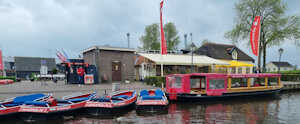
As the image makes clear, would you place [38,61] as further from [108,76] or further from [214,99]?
[214,99]

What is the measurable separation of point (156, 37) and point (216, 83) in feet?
103

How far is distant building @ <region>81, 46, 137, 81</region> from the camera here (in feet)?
78.0

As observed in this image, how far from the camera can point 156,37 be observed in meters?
45.2

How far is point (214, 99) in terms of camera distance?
49.8 ft

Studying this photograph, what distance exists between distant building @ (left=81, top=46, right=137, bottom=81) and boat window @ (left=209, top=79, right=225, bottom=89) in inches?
527

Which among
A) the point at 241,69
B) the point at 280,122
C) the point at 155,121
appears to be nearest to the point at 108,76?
the point at 155,121

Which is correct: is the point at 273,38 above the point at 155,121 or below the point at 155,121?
above

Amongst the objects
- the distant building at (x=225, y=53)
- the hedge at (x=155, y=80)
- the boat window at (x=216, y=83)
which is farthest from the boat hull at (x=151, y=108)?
the distant building at (x=225, y=53)

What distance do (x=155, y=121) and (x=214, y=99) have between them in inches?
303

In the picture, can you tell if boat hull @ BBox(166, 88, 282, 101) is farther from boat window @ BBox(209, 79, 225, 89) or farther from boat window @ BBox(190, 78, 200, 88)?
boat window @ BBox(190, 78, 200, 88)

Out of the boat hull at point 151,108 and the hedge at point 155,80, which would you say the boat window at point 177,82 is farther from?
the hedge at point 155,80

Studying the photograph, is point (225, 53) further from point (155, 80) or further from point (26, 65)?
point (26, 65)

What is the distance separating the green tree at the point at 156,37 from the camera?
45.0 m

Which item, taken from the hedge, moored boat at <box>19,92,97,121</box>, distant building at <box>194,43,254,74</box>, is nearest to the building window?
distant building at <box>194,43,254,74</box>
